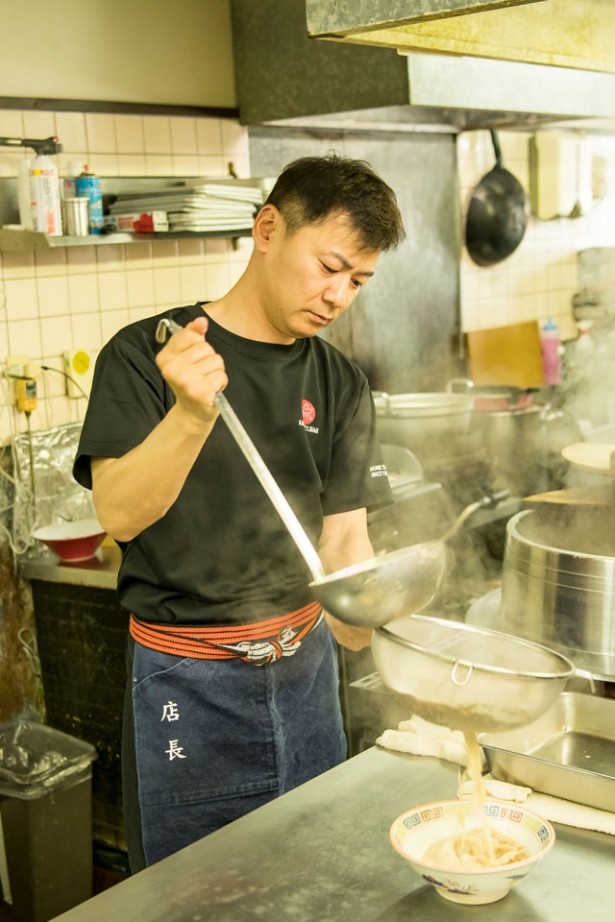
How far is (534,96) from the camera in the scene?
3930 mm

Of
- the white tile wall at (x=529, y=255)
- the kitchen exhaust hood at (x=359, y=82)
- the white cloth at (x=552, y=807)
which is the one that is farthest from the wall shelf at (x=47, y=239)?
the white tile wall at (x=529, y=255)

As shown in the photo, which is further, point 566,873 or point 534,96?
point 534,96

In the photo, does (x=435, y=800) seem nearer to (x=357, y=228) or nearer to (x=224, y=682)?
(x=224, y=682)

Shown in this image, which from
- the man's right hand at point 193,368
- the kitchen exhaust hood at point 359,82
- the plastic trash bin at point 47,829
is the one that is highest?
the kitchen exhaust hood at point 359,82

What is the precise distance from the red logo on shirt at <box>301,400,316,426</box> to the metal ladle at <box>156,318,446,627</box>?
1.58 feet

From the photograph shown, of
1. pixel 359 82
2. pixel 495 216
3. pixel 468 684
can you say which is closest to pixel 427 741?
pixel 468 684

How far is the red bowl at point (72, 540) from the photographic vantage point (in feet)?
10.2

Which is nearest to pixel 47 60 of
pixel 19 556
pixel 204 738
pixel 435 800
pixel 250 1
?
pixel 250 1

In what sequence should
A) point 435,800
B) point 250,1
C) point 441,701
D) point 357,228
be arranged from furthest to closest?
point 250,1
point 357,228
point 435,800
point 441,701

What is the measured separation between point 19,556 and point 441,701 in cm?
215

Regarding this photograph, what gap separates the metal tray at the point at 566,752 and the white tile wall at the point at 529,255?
367 centimetres

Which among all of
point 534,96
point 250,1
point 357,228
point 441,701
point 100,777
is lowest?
point 100,777

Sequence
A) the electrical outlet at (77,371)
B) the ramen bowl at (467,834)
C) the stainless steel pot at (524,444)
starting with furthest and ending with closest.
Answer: the stainless steel pot at (524,444)
the electrical outlet at (77,371)
the ramen bowl at (467,834)

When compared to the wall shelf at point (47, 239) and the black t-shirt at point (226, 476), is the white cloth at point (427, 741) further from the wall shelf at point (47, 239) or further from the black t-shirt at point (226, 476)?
the wall shelf at point (47, 239)
